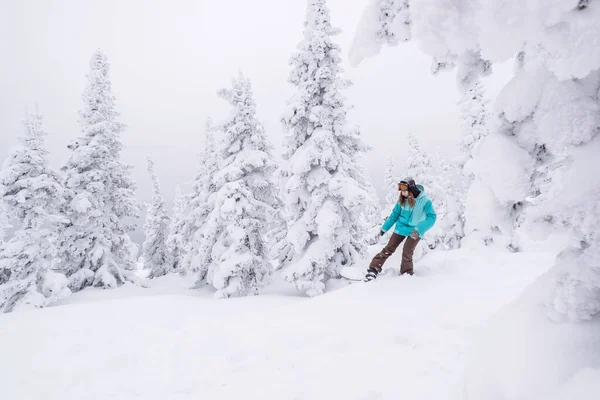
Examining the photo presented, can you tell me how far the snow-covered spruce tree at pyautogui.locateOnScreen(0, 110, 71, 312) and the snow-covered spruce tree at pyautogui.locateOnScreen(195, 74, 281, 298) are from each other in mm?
8138

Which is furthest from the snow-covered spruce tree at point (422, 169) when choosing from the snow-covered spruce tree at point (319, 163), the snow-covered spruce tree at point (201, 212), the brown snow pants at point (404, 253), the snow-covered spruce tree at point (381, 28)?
the snow-covered spruce tree at point (381, 28)

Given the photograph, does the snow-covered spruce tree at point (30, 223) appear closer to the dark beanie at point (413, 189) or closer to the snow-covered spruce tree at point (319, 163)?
the snow-covered spruce tree at point (319, 163)

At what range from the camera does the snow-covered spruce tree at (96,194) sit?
58.5 feet

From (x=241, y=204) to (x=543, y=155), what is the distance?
1287 centimetres

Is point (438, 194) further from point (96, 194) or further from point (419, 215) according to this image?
point (96, 194)

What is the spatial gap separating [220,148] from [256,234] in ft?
16.6

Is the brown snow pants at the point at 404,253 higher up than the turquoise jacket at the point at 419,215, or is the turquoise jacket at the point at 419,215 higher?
the turquoise jacket at the point at 419,215

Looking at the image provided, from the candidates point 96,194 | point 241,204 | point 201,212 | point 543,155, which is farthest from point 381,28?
point 96,194

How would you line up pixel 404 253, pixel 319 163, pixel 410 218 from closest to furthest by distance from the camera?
pixel 410 218 < pixel 404 253 < pixel 319 163

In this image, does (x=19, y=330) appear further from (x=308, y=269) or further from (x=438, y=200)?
(x=438, y=200)

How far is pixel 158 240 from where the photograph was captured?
30.8 m

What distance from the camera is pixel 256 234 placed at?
15.2 metres

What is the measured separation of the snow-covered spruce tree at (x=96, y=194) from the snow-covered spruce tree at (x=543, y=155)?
67.3 ft

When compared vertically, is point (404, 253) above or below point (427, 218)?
below
